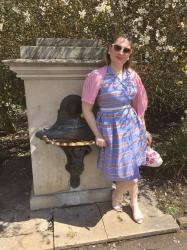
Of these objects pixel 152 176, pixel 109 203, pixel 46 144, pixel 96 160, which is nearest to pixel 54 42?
pixel 46 144

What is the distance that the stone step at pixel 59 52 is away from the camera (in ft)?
9.75

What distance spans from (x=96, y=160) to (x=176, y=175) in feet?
3.84

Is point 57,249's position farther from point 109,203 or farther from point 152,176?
point 152,176

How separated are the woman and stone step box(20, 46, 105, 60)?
20 centimetres

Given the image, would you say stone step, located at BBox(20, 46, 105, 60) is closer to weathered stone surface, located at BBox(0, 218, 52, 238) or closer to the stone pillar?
the stone pillar

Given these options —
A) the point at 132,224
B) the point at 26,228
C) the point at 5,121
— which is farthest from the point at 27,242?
the point at 5,121

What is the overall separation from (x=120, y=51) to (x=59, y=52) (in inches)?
22.1

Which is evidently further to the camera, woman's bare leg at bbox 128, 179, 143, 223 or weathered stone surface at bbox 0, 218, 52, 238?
woman's bare leg at bbox 128, 179, 143, 223

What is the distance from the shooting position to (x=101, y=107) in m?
2.96

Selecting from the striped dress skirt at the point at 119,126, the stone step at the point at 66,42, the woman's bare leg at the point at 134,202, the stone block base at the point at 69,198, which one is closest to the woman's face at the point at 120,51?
the striped dress skirt at the point at 119,126

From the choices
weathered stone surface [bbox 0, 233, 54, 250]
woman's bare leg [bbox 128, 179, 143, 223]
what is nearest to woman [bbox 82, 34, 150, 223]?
woman's bare leg [bbox 128, 179, 143, 223]

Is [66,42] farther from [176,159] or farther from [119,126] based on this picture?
[176,159]

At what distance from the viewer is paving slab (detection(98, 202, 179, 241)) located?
3.14 metres

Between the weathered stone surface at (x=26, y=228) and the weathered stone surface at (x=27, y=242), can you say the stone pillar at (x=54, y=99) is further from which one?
the weathered stone surface at (x=27, y=242)
